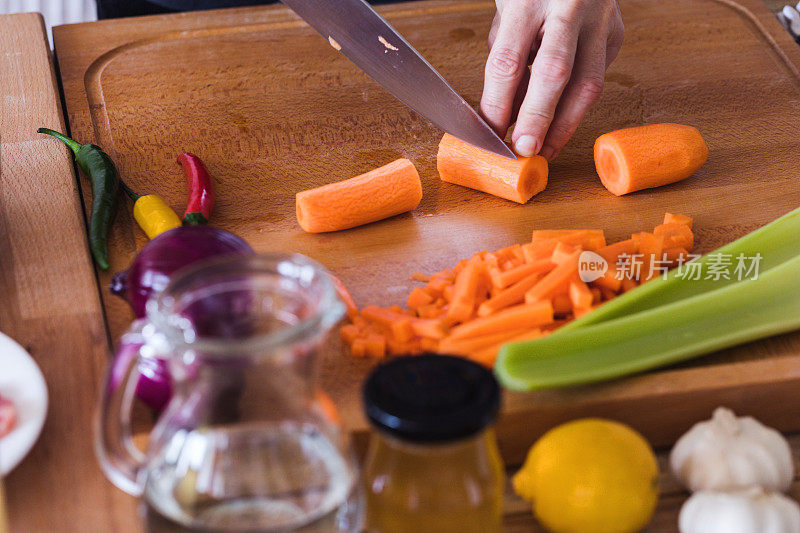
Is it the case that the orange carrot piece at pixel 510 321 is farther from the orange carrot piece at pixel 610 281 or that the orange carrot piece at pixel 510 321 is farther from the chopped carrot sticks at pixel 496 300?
the orange carrot piece at pixel 610 281

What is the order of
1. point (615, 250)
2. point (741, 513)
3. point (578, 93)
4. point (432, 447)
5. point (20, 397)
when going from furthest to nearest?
point (578, 93), point (615, 250), point (20, 397), point (741, 513), point (432, 447)

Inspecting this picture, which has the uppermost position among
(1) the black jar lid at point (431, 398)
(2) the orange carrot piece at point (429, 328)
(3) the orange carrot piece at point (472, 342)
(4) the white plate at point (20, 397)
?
(1) the black jar lid at point (431, 398)

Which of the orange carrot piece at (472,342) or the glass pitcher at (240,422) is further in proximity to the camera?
the orange carrot piece at (472,342)

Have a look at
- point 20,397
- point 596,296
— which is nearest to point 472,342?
point 596,296

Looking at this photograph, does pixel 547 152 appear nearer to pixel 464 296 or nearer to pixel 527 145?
pixel 527 145

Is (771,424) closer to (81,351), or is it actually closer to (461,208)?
(461,208)

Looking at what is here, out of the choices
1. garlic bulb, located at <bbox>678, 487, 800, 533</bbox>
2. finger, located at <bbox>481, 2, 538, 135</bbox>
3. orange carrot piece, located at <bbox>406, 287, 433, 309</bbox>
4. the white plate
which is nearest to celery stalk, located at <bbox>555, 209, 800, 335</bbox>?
orange carrot piece, located at <bbox>406, 287, 433, 309</bbox>

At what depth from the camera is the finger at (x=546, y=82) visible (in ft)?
6.83

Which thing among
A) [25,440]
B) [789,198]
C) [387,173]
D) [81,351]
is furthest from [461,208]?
[25,440]

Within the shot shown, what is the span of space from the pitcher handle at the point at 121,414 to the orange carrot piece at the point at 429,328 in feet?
2.08

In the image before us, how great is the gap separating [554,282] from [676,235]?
0.41 metres

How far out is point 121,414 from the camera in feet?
3.53

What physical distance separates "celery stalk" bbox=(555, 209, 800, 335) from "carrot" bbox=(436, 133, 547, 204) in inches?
19.3

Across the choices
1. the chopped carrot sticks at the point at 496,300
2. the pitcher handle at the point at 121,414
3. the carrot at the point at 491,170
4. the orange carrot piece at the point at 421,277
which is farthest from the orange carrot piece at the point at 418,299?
the pitcher handle at the point at 121,414
